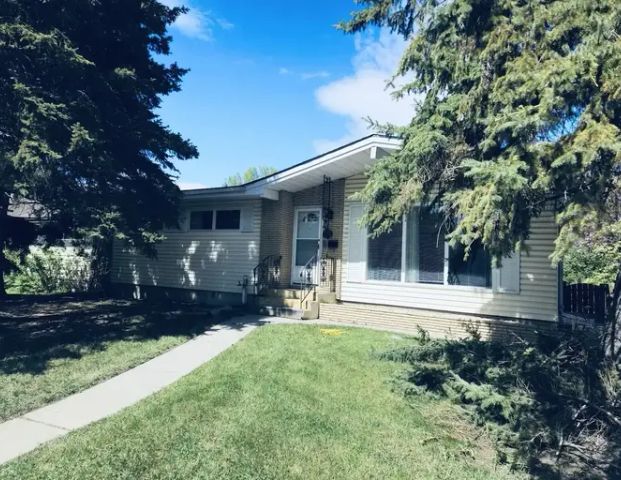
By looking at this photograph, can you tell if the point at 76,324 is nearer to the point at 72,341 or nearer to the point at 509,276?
the point at 72,341

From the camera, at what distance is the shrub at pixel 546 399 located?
12.3 feet

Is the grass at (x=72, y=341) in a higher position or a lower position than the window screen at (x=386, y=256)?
lower

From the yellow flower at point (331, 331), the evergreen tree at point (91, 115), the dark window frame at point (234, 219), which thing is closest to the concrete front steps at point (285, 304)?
the yellow flower at point (331, 331)

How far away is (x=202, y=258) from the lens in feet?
44.0

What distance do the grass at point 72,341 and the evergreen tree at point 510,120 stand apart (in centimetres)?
468

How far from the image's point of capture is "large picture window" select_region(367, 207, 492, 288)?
9242 mm

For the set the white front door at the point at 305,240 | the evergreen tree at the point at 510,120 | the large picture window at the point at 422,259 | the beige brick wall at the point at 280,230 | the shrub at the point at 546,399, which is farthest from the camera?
the beige brick wall at the point at 280,230

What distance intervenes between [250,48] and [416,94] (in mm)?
7302

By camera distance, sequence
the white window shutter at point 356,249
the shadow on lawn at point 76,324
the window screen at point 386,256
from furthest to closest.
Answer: the white window shutter at point 356,249
the window screen at point 386,256
the shadow on lawn at point 76,324

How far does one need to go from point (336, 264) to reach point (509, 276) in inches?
170

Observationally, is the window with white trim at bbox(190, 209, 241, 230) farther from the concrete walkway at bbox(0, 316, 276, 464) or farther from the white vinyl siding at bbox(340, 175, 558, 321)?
the concrete walkway at bbox(0, 316, 276, 464)

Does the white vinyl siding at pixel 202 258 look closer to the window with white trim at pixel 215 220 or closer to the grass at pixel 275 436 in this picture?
the window with white trim at pixel 215 220

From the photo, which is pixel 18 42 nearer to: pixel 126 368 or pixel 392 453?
pixel 126 368

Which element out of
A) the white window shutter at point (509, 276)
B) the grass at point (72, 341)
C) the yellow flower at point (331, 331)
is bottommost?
the grass at point (72, 341)
